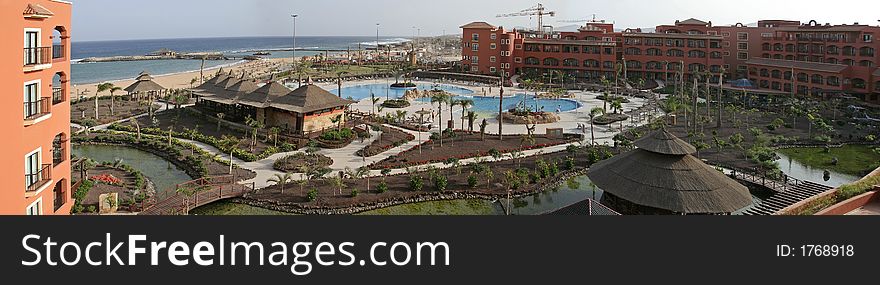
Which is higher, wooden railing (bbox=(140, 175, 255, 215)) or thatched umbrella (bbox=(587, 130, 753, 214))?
thatched umbrella (bbox=(587, 130, 753, 214))

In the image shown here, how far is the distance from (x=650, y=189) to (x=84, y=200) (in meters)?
19.3

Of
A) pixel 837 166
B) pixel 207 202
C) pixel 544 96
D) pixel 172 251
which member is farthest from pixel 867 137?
pixel 172 251

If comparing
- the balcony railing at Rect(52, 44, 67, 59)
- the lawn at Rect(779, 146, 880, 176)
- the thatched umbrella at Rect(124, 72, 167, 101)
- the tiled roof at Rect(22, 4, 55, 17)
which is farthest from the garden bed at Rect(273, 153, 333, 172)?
the lawn at Rect(779, 146, 880, 176)

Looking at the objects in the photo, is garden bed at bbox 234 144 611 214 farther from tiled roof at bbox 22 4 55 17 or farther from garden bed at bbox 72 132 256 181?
tiled roof at bbox 22 4 55 17

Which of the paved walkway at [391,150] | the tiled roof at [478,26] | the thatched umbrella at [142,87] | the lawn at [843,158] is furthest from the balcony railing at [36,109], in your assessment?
the tiled roof at [478,26]

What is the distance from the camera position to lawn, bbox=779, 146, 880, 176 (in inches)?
1120

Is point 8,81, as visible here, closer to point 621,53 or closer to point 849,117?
point 849,117

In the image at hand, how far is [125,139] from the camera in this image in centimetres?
3241

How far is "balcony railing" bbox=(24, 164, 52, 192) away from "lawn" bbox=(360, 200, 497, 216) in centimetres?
999

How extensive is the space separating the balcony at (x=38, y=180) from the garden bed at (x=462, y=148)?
14.1 metres

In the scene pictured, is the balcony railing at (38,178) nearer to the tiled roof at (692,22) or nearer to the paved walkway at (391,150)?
the paved walkway at (391,150)

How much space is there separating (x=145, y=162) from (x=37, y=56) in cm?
1584

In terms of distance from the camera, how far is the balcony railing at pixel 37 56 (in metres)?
13.3

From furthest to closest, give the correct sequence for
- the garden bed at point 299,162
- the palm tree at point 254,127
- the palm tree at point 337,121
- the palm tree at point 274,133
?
the palm tree at point 337,121
the palm tree at point 274,133
the palm tree at point 254,127
the garden bed at point 299,162
